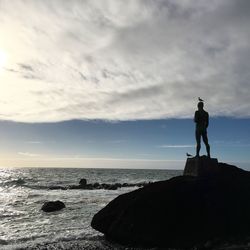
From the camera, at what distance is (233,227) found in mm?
19344

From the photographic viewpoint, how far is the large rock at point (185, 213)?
61.4 feet

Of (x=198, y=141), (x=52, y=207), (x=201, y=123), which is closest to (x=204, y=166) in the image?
(x=198, y=141)

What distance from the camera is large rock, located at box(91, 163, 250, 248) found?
18703 millimetres

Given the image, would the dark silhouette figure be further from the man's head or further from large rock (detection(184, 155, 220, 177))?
large rock (detection(184, 155, 220, 177))

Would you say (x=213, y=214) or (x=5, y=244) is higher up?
(x=213, y=214)

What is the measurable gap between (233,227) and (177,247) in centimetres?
312

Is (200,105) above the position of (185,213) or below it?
above

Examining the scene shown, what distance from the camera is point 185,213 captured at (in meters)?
19.2

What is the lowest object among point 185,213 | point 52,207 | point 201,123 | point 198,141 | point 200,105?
point 52,207

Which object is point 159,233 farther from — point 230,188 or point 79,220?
point 79,220

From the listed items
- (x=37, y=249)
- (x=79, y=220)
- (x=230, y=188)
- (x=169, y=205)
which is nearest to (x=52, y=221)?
(x=79, y=220)

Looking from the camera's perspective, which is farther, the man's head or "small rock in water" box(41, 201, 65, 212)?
"small rock in water" box(41, 201, 65, 212)

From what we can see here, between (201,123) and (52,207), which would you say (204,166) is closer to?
(201,123)

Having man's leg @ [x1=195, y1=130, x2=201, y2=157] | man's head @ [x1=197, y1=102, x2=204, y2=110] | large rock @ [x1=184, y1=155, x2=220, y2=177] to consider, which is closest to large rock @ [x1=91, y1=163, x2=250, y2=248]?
large rock @ [x1=184, y1=155, x2=220, y2=177]
